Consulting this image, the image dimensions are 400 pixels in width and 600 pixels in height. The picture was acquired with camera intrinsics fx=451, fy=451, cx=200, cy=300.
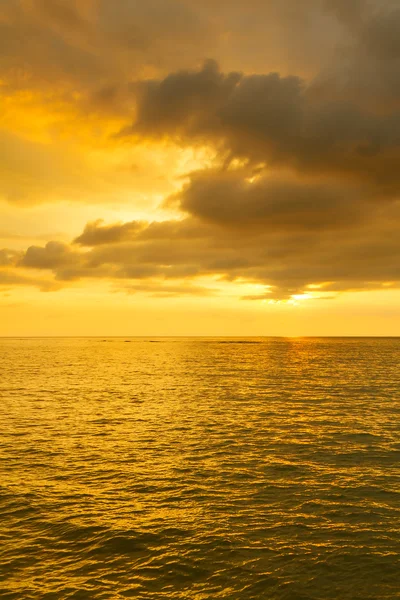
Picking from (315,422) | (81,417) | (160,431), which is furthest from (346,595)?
(81,417)

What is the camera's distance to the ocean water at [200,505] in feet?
57.8

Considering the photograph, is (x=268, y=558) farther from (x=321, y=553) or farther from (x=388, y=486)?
(x=388, y=486)

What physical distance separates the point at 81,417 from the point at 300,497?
3015 cm

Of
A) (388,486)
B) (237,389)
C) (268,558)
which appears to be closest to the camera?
(268,558)

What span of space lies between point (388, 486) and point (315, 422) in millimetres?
19257

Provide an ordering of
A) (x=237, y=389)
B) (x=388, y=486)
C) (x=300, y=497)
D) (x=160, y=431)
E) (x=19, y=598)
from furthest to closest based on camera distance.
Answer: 1. (x=237, y=389)
2. (x=160, y=431)
3. (x=388, y=486)
4. (x=300, y=497)
5. (x=19, y=598)

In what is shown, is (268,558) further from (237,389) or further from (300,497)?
(237,389)

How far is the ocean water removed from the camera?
1762cm

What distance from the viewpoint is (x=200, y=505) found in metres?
24.7

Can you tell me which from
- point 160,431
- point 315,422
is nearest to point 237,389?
point 315,422

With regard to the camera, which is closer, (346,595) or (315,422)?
(346,595)

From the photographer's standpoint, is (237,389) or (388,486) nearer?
(388,486)

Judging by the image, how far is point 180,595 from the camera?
16.6 m

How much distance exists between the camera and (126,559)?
19203 millimetres
